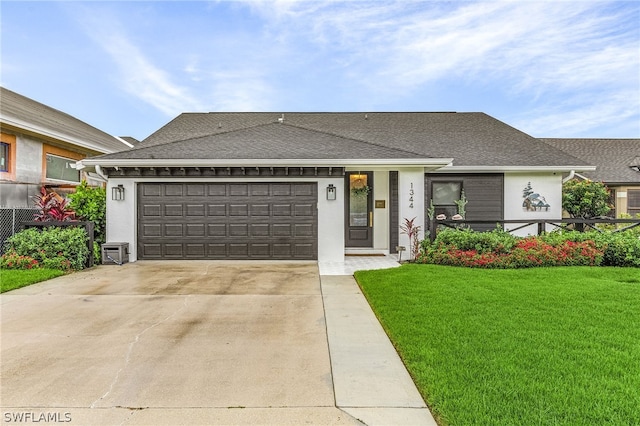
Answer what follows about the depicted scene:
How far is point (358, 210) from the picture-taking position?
12.0m

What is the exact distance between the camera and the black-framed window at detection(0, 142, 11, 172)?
34.8 feet

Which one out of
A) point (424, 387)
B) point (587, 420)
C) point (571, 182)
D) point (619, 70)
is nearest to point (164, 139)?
point (424, 387)

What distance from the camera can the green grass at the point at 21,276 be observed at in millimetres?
6641

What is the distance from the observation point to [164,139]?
13.6 meters

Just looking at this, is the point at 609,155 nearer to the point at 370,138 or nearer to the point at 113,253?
the point at 370,138

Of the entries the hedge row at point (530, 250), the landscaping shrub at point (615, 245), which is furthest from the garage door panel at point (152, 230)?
the landscaping shrub at point (615, 245)

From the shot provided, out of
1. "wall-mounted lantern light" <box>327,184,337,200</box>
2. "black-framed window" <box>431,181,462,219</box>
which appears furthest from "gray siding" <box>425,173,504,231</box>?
"wall-mounted lantern light" <box>327,184,337,200</box>

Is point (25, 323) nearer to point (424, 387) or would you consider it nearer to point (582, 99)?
point (424, 387)

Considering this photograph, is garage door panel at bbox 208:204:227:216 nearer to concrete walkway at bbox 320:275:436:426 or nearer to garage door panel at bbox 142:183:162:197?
garage door panel at bbox 142:183:162:197

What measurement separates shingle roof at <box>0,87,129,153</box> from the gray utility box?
4.75m

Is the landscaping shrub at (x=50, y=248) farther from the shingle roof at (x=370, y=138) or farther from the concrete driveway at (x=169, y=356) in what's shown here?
the shingle roof at (x=370, y=138)

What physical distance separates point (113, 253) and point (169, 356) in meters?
6.96

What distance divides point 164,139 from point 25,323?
10.1 meters

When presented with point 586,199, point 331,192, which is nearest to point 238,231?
point 331,192
